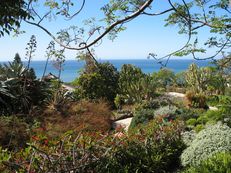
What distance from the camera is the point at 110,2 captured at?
5496mm

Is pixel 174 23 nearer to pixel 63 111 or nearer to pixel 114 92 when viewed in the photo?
pixel 63 111

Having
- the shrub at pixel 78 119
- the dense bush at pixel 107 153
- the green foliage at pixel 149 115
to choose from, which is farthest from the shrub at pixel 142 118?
the dense bush at pixel 107 153

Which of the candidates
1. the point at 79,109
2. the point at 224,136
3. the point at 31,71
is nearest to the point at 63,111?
the point at 79,109

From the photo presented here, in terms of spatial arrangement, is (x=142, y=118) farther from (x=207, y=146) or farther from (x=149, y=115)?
(x=207, y=146)

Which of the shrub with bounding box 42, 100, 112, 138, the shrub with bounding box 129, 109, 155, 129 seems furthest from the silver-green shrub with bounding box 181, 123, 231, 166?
the shrub with bounding box 129, 109, 155, 129

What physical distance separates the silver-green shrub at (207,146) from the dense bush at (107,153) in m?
0.41

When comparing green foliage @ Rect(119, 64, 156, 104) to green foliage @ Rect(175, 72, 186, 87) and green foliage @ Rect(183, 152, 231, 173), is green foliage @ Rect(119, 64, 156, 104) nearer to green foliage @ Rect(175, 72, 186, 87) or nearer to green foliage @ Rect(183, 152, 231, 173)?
green foliage @ Rect(175, 72, 186, 87)

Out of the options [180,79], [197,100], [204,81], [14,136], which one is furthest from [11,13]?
[180,79]

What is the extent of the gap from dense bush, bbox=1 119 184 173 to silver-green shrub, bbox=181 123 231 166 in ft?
1.34

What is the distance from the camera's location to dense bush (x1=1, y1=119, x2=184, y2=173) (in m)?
5.49

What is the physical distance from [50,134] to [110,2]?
4.66m

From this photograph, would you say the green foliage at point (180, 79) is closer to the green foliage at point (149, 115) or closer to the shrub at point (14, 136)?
the green foliage at point (149, 115)

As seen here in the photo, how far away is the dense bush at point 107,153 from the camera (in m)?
5.49

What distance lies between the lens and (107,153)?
627 centimetres
